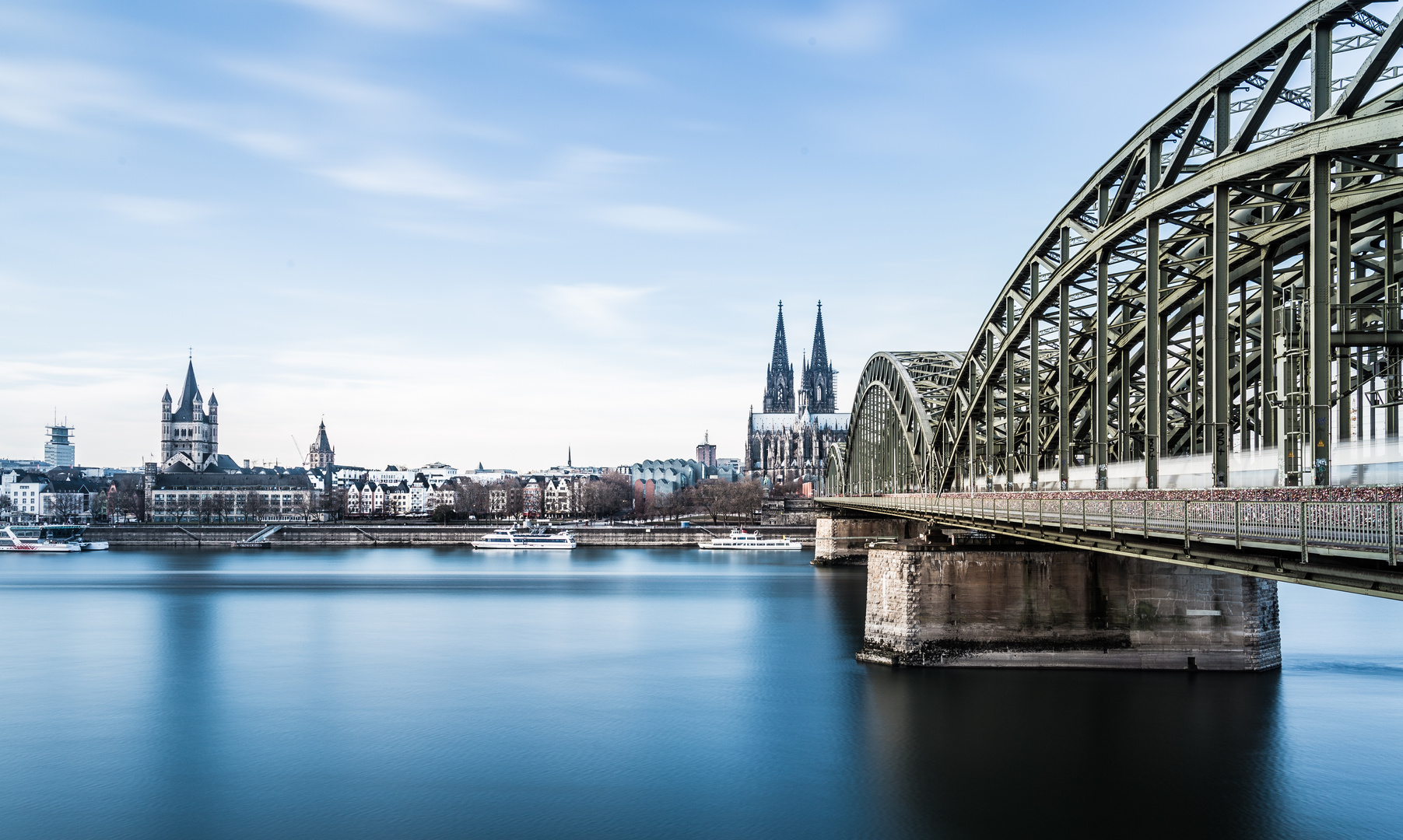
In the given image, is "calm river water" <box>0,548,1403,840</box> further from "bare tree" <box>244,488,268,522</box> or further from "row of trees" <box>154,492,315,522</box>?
"row of trees" <box>154,492,315,522</box>

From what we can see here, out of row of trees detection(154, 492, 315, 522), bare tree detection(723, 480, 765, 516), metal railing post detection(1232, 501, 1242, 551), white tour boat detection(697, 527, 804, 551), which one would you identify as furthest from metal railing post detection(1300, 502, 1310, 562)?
row of trees detection(154, 492, 315, 522)

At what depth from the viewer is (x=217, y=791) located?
86.3 feet

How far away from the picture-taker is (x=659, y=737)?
30.8m

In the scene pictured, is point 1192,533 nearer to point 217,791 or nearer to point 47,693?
point 217,791

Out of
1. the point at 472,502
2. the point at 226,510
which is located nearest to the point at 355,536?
the point at 472,502

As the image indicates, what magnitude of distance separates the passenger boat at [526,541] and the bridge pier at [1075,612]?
9330 cm

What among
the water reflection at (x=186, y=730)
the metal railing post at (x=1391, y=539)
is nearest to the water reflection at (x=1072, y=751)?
the metal railing post at (x=1391, y=539)

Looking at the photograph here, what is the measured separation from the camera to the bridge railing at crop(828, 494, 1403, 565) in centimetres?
1421

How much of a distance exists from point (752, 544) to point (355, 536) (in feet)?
156

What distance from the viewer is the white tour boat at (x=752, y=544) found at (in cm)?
12381

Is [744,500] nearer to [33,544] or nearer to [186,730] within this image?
[33,544]

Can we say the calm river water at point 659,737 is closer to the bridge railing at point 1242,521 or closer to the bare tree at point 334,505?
the bridge railing at point 1242,521

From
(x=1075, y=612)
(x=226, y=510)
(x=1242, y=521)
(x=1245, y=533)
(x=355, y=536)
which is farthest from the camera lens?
(x=226, y=510)

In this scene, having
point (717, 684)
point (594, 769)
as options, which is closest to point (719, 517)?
point (717, 684)
